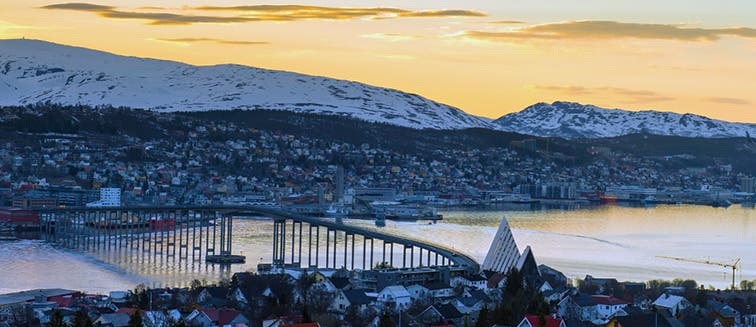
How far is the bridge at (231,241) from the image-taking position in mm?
24500

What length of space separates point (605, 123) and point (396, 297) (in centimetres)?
10149

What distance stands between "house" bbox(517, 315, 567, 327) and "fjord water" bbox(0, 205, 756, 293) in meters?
7.45

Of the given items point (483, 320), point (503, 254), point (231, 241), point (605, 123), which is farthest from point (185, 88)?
point (483, 320)

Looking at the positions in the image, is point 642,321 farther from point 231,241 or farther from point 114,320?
point 231,241

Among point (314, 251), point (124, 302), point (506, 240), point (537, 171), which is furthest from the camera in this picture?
point (537, 171)

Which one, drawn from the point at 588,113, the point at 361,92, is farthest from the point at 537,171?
the point at 588,113

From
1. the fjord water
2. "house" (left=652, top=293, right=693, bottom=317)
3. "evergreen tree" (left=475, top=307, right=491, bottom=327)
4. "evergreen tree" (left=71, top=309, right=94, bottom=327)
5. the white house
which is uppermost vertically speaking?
"evergreen tree" (left=71, top=309, right=94, bottom=327)

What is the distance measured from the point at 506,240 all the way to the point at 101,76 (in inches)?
2856

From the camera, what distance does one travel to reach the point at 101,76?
9119 centimetres

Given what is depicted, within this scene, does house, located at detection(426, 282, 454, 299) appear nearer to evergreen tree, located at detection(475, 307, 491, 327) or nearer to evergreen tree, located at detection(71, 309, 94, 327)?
evergreen tree, located at detection(475, 307, 491, 327)

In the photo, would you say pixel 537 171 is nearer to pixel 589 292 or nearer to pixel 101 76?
pixel 101 76

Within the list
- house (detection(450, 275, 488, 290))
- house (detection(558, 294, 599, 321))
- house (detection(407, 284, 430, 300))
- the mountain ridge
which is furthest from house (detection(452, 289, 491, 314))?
the mountain ridge

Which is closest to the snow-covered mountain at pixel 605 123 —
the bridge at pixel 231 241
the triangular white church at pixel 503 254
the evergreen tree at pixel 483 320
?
the bridge at pixel 231 241

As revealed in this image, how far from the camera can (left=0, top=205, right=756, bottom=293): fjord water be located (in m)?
21.9
